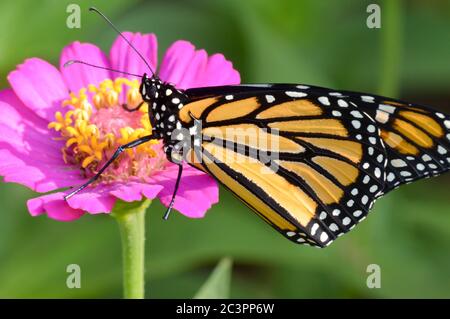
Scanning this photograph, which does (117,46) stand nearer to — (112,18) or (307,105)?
(307,105)

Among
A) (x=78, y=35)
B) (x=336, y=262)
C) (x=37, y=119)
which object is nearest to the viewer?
(x=37, y=119)

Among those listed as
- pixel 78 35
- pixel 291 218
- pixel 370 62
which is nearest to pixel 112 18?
pixel 78 35

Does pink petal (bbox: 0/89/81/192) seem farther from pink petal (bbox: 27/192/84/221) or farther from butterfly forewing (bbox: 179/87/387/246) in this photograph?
butterfly forewing (bbox: 179/87/387/246)

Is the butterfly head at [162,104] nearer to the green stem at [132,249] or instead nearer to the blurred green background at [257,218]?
the green stem at [132,249]

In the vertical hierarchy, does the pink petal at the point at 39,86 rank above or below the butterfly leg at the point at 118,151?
above

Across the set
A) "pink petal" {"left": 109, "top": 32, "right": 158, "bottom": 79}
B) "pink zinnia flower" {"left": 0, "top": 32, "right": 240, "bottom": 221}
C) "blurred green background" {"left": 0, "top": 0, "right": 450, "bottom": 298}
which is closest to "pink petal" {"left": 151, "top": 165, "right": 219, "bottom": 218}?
"pink zinnia flower" {"left": 0, "top": 32, "right": 240, "bottom": 221}

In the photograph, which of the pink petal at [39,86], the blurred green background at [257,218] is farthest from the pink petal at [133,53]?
the blurred green background at [257,218]

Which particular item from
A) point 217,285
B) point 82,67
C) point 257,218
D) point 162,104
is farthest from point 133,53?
point 257,218
